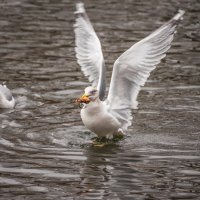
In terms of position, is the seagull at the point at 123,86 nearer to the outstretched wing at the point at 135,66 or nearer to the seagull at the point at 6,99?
the outstretched wing at the point at 135,66

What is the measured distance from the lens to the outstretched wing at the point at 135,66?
36.0 ft

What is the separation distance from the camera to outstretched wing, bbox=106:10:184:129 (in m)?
11.0

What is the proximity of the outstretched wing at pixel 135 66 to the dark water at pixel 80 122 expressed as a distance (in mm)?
511

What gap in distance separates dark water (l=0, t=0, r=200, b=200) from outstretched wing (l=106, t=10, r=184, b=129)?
511 millimetres

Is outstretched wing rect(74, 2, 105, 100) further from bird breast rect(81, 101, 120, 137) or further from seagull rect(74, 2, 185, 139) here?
bird breast rect(81, 101, 120, 137)

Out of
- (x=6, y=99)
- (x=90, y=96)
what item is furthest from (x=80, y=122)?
(x=6, y=99)

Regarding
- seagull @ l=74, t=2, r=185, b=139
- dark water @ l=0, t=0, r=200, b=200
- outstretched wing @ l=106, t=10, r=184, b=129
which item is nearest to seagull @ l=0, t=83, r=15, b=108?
dark water @ l=0, t=0, r=200, b=200

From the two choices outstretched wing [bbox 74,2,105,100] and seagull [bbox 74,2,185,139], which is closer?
seagull [bbox 74,2,185,139]

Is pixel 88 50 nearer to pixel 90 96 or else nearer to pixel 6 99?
pixel 90 96

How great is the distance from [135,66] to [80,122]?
62.2 inches

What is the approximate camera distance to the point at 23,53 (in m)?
16.6

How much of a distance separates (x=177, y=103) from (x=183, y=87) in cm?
122

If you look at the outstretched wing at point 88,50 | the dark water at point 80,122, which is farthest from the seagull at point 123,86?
the outstretched wing at point 88,50

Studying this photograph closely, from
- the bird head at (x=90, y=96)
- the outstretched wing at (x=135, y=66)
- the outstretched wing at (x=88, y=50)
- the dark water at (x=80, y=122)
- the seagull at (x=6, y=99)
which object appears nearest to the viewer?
the dark water at (x=80, y=122)
